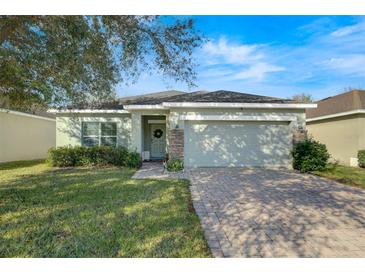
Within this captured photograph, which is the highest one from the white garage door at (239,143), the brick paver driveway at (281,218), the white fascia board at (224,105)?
the white fascia board at (224,105)

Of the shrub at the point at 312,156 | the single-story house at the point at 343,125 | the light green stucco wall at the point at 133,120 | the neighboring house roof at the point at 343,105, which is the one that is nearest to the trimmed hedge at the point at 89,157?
the light green stucco wall at the point at 133,120

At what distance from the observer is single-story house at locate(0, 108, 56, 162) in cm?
1339

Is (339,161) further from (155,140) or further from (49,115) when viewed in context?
(49,115)

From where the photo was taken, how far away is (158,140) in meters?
14.6

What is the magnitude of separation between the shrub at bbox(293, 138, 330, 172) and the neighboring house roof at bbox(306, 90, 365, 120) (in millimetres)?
3988

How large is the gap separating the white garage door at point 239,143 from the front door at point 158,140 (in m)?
3.78

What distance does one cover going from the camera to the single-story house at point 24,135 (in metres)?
13.4

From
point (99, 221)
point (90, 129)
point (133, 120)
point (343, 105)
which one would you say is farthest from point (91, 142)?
point (343, 105)

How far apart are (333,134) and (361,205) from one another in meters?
10.2

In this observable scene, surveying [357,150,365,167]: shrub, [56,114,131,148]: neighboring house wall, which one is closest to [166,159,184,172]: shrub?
[56,114,131,148]: neighboring house wall

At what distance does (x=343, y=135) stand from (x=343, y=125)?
0.57m

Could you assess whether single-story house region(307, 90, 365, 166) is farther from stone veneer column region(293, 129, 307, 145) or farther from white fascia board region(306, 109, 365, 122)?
stone veneer column region(293, 129, 307, 145)

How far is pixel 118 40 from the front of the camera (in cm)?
613

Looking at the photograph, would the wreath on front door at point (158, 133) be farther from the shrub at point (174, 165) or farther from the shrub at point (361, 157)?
the shrub at point (361, 157)
